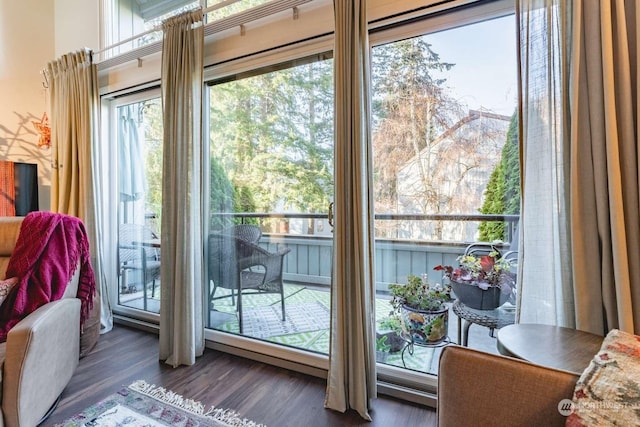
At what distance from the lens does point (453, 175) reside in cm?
175

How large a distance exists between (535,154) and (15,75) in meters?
4.45

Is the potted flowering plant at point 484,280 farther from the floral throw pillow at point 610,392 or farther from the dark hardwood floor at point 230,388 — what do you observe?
the floral throw pillow at point 610,392

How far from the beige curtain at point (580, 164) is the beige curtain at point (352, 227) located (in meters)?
0.73

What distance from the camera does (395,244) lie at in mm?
1902

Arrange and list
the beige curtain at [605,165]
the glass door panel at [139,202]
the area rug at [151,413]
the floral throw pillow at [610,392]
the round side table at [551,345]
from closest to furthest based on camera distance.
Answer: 1. the floral throw pillow at [610,392]
2. the round side table at [551,345]
3. the beige curtain at [605,165]
4. the area rug at [151,413]
5. the glass door panel at [139,202]

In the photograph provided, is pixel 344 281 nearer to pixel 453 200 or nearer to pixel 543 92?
pixel 453 200

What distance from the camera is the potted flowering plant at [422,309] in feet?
5.94

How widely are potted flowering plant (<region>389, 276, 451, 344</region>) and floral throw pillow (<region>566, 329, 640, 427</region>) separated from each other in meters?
1.07

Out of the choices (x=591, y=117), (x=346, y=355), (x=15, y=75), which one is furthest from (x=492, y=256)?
(x=15, y=75)

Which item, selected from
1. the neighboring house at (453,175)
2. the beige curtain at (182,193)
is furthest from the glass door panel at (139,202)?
the neighboring house at (453,175)

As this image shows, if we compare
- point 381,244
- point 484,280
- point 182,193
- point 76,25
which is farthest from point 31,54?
point 484,280

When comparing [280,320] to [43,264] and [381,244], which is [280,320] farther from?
[43,264]

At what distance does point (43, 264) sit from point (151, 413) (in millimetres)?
1050

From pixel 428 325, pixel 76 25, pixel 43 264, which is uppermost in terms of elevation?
pixel 76 25
